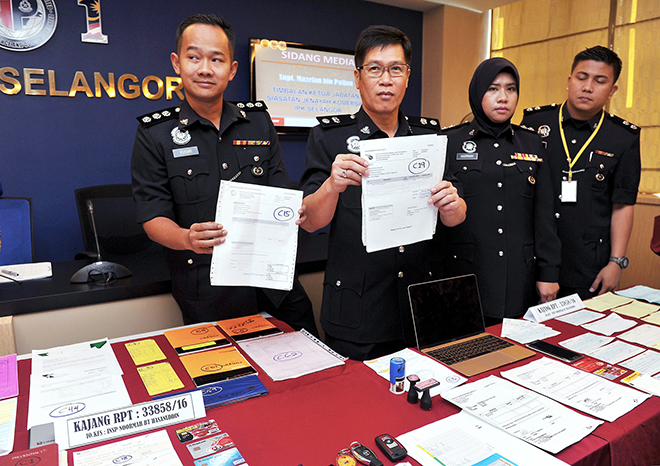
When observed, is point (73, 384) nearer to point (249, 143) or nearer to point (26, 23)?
point (249, 143)

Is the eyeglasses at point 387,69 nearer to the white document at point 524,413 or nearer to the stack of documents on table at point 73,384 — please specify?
the white document at point 524,413

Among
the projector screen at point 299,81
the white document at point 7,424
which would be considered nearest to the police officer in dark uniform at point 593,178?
the white document at point 7,424

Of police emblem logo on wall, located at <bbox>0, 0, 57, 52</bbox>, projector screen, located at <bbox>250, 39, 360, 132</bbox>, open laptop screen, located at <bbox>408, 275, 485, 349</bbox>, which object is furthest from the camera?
Result: projector screen, located at <bbox>250, 39, 360, 132</bbox>

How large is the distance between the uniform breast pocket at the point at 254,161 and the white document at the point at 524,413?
3.65ft

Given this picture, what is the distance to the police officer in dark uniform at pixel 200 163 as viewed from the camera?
1.62 m

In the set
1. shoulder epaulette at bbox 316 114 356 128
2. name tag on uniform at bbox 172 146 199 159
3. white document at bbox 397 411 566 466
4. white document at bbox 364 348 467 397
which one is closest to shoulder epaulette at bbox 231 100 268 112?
name tag on uniform at bbox 172 146 199 159

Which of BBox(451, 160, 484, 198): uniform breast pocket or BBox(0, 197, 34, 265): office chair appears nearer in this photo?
BBox(451, 160, 484, 198): uniform breast pocket

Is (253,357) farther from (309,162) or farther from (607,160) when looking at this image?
(607,160)

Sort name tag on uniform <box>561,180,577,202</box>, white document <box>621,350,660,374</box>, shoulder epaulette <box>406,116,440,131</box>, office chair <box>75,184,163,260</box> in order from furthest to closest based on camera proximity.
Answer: office chair <box>75,184,163,260</box>
name tag on uniform <box>561,180,577,202</box>
shoulder epaulette <box>406,116,440,131</box>
white document <box>621,350,660,374</box>

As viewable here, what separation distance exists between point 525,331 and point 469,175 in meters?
0.65

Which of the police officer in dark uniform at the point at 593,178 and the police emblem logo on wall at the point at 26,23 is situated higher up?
the police emblem logo on wall at the point at 26,23

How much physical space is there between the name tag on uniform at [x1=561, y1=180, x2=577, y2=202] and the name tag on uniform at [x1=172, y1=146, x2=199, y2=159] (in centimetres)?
171

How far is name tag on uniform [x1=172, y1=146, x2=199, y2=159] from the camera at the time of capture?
5.65 ft

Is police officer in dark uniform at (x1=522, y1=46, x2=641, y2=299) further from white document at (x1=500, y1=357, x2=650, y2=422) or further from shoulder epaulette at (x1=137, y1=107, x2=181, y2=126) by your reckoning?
shoulder epaulette at (x1=137, y1=107, x2=181, y2=126)
